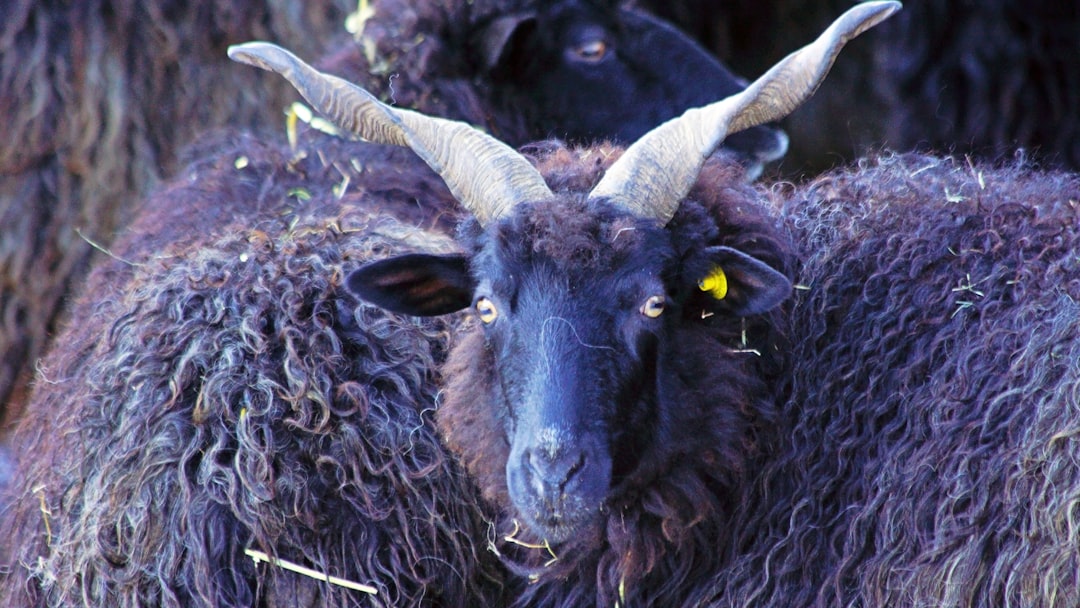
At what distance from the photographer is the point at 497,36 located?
595 centimetres

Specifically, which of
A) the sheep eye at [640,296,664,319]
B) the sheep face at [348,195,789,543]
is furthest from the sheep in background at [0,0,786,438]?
the sheep eye at [640,296,664,319]

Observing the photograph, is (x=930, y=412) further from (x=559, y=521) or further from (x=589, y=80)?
(x=589, y=80)

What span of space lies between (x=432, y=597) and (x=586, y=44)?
10.0ft

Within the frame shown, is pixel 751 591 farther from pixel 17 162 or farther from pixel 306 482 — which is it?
pixel 17 162

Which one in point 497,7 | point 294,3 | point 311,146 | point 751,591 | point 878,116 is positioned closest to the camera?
point 751,591

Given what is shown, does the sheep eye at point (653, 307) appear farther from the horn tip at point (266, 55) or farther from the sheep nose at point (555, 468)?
the horn tip at point (266, 55)

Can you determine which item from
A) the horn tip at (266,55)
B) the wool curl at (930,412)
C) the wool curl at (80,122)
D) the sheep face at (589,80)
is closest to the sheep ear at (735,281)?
the wool curl at (930,412)

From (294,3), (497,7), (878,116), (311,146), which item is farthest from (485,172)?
(878,116)

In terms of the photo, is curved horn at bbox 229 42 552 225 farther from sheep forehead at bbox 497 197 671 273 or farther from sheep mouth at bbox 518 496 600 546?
sheep mouth at bbox 518 496 600 546

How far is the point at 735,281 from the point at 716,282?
2.6 inches

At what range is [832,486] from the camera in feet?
12.5

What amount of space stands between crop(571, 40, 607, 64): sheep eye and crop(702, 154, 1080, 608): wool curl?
7.01ft

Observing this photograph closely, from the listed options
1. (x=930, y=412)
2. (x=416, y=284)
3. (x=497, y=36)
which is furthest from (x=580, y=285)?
(x=497, y=36)

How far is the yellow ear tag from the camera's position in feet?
12.4
